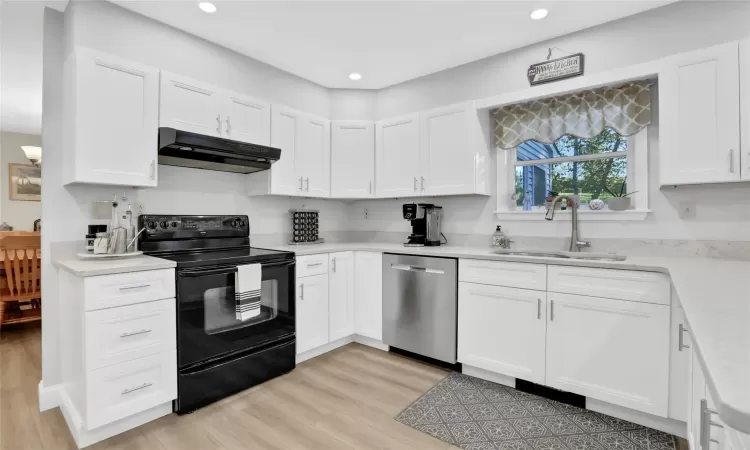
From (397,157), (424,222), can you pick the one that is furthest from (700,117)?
(397,157)

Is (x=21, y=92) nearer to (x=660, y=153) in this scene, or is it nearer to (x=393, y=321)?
(x=393, y=321)

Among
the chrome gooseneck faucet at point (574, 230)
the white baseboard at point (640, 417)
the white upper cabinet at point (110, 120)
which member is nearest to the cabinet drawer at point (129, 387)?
the white upper cabinet at point (110, 120)

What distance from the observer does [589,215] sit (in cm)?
269

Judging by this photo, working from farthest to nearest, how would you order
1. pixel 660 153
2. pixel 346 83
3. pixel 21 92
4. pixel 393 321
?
pixel 21 92 < pixel 346 83 < pixel 393 321 < pixel 660 153

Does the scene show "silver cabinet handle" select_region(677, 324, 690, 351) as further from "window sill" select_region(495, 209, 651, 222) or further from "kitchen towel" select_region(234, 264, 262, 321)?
"kitchen towel" select_region(234, 264, 262, 321)

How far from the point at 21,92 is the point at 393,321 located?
15.2 feet

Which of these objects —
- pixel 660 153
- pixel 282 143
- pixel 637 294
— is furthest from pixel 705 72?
pixel 282 143

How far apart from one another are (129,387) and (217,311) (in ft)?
1.89

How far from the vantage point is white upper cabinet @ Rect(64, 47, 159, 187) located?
2.13m

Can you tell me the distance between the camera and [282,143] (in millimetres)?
3195

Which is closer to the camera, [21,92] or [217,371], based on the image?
[217,371]

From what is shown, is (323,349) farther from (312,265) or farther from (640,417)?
(640,417)

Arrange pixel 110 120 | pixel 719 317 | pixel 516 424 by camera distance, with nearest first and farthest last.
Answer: pixel 719 317, pixel 516 424, pixel 110 120

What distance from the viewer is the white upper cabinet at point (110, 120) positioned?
213cm
